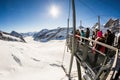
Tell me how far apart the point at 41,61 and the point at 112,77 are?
37.7 feet

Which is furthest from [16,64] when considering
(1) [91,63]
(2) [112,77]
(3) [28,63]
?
(2) [112,77]

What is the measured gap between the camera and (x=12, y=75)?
1059 centimetres

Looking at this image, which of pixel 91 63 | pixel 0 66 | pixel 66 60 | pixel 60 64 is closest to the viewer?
pixel 91 63

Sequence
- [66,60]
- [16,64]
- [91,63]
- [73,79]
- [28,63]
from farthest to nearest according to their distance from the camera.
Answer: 1. [66,60]
2. [28,63]
3. [16,64]
4. [73,79]
5. [91,63]

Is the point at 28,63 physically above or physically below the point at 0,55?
below

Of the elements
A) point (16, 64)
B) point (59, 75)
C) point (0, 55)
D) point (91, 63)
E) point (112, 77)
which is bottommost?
point (59, 75)

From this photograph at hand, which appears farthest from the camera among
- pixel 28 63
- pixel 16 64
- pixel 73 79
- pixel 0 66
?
pixel 28 63

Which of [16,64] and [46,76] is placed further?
[16,64]

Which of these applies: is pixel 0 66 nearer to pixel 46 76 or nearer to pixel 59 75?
pixel 46 76

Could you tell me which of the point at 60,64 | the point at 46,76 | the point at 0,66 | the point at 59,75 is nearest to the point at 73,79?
the point at 59,75

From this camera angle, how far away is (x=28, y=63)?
1330cm

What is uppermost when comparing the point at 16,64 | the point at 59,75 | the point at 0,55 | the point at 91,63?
the point at 91,63

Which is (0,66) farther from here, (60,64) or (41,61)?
(60,64)

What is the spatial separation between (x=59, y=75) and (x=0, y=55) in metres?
5.89
